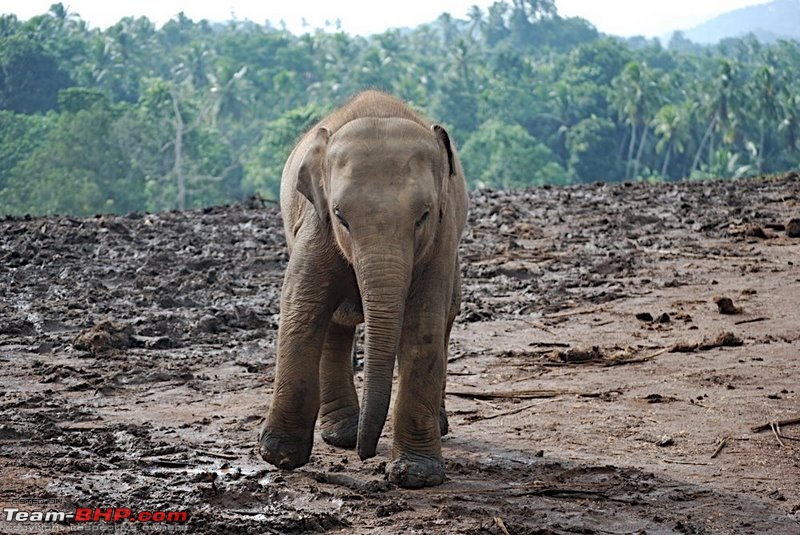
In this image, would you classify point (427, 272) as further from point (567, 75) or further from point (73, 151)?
point (567, 75)

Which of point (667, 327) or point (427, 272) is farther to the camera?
point (667, 327)

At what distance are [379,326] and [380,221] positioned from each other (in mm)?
446

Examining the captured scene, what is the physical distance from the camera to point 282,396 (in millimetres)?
5699

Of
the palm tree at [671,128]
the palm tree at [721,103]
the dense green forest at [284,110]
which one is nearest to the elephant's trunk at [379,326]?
the dense green forest at [284,110]

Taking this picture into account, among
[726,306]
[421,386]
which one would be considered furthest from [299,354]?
[726,306]

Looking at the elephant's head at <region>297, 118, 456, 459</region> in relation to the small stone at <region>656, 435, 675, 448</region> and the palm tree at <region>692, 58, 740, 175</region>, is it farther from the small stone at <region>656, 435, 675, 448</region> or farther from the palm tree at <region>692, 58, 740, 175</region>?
the palm tree at <region>692, 58, 740, 175</region>

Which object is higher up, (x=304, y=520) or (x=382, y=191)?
(x=382, y=191)

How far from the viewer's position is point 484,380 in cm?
793

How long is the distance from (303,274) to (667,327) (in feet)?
14.4

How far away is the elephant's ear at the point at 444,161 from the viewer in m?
5.52

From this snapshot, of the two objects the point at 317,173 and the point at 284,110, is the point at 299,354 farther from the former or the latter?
the point at 284,110

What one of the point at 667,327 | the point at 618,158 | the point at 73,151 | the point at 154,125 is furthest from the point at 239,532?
the point at 618,158

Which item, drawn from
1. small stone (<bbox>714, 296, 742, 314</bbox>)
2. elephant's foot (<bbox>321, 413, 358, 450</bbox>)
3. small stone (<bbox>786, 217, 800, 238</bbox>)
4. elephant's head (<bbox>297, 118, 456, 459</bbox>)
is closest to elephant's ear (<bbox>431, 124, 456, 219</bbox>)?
elephant's head (<bbox>297, 118, 456, 459</bbox>)

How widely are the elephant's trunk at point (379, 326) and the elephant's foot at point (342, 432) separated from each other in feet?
4.41
